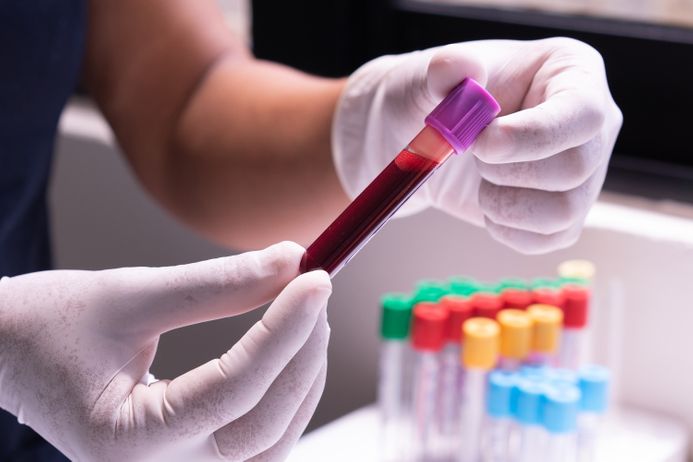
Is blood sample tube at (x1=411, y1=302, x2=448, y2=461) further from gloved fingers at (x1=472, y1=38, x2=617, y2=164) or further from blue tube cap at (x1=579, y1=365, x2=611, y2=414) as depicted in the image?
gloved fingers at (x1=472, y1=38, x2=617, y2=164)

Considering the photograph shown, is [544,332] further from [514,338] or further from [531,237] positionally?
[531,237]

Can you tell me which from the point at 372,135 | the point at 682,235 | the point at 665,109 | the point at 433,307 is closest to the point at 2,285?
the point at 372,135

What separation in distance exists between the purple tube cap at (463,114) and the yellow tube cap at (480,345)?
0.36 meters

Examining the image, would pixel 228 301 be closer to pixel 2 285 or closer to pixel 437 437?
pixel 2 285

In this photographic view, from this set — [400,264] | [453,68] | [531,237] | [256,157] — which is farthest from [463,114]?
[400,264]

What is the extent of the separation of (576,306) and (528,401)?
0.46 feet

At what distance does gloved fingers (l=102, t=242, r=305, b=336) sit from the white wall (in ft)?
0.75

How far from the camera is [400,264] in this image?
118 cm

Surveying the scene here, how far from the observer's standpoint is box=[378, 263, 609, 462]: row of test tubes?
0.90 meters

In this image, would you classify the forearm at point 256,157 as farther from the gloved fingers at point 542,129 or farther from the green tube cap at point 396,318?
the gloved fingers at point 542,129

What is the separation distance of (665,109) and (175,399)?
84 cm

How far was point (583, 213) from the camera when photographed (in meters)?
0.69

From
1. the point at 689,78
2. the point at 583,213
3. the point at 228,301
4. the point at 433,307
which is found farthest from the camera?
the point at 689,78

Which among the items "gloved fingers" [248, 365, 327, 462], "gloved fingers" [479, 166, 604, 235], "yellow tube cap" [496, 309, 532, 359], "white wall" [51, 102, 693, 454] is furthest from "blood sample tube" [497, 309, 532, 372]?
"gloved fingers" [248, 365, 327, 462]
